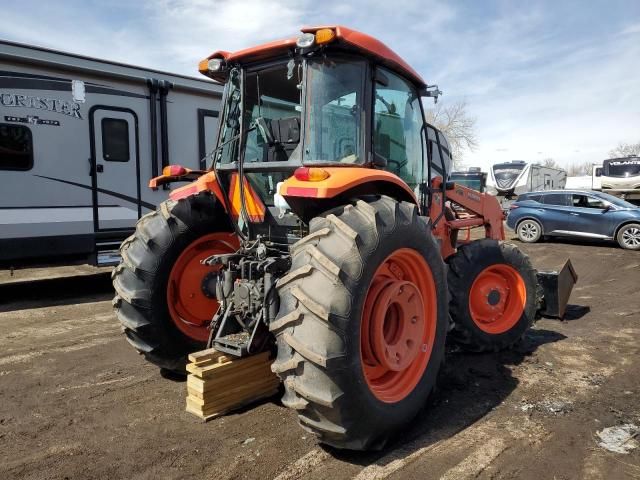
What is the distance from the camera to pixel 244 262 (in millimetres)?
3525

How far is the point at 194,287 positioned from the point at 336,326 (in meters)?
1.93

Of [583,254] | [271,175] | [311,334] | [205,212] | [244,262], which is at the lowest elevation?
[583,254]

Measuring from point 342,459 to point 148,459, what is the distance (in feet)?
3.71

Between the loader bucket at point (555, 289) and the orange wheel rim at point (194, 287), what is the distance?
377 centimetres

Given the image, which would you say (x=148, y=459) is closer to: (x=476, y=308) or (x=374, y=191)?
(x=374, y=191)

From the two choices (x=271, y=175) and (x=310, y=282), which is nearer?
(x=310, y=282)

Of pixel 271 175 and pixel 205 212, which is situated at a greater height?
pixel 271 175

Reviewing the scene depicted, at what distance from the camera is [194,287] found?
165 inches

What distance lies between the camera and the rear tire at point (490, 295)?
4672 millimetres

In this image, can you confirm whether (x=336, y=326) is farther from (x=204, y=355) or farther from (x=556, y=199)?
(x=556, y=199)

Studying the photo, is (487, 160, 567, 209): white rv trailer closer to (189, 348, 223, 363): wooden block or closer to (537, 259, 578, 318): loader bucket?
(537, 259, 578, 318): loader bucket

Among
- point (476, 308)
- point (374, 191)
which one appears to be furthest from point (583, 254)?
point (374, 191)

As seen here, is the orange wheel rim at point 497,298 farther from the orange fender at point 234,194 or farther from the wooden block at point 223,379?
the orange fender at point 234,194

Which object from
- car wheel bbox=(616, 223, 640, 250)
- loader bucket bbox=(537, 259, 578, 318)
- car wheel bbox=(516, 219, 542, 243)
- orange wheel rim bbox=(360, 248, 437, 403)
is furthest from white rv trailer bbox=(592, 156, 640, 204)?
orange wheel rim bbox=(360, 248, 437, 403)
